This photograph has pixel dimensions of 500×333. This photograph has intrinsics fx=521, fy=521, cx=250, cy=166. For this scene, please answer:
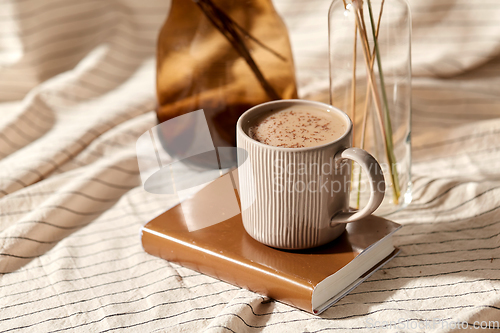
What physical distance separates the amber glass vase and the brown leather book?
19 centimetres

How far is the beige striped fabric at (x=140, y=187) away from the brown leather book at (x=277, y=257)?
0.05ft

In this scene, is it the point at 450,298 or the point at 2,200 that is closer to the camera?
the point at 450,298

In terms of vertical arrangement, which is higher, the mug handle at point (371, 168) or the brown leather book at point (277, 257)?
the mug handle at point (371, 168)

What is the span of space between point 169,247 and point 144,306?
73 mm

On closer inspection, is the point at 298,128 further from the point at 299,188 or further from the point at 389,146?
the point at 389,146

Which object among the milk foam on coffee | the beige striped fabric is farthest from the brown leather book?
the milk foam on coffee

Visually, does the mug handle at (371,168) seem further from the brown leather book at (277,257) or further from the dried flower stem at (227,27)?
the dried flower stem at (227,27)

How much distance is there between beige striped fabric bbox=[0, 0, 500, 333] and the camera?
0.53 m

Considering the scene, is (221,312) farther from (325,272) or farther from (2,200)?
(2,200)

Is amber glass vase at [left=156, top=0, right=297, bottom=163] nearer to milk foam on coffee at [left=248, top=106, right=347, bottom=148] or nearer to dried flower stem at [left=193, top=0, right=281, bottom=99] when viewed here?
dried flower stem at [left=193, top=0, right=281, bottom=99]

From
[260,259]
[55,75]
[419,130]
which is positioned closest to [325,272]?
[260,259]

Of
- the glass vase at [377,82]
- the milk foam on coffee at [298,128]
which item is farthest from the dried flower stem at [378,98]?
the milk foam on coffee at [298,128]

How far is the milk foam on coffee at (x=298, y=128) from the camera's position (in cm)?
51

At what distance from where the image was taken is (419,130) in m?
0.88
